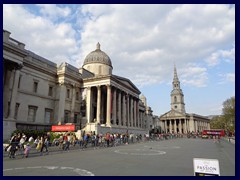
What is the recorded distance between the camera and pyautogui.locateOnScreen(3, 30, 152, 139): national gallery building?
90.9 ft

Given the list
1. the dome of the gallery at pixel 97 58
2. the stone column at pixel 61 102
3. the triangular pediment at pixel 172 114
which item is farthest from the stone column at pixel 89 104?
the triangular pediment at pixel 172 114

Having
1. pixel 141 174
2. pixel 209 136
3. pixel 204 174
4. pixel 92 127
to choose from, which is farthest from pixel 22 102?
pixel 209 136

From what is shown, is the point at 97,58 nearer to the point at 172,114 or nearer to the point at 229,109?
the point at 229,109

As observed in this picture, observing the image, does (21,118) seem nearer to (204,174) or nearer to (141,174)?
(141,174)

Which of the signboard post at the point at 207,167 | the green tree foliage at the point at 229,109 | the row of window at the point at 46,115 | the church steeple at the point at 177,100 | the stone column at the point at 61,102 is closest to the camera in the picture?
the signboard post at the point at 207,167

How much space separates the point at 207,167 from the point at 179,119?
115538mm

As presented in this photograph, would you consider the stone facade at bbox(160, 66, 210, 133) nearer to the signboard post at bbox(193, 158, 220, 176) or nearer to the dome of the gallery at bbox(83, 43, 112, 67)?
the dome of the gallery at bbox(83, 43, 112, 67)

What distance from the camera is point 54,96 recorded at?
39.0 metres

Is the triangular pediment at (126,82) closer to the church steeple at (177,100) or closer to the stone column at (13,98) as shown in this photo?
the stone column at (13,98)

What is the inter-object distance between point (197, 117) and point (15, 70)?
11335 centimetres

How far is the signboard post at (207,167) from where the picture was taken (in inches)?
226

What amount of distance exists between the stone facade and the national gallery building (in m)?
69.8

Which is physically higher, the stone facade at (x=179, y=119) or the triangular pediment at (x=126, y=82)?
the triangular pediment at (x=126, y=82)

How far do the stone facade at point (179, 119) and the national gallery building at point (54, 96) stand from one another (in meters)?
69.8
